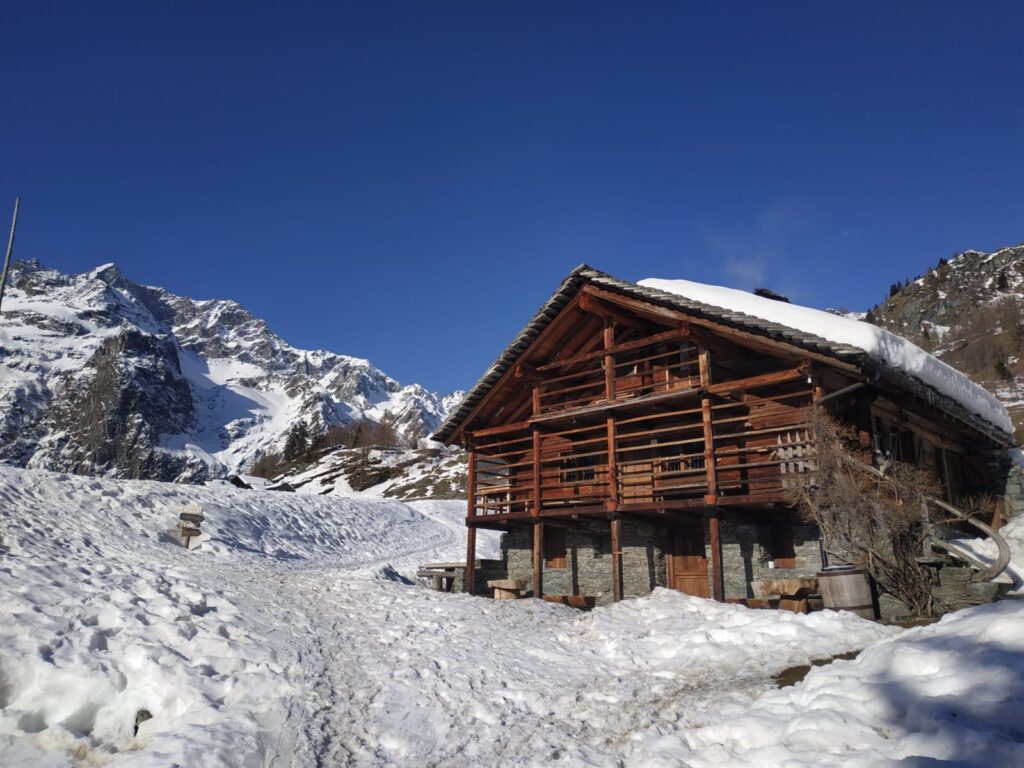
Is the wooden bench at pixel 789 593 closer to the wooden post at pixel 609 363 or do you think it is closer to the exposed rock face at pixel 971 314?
the wooden post at pixel 609 363

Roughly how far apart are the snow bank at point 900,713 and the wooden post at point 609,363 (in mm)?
11408

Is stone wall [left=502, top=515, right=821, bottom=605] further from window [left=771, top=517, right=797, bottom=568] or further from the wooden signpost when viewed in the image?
the wooden signpost

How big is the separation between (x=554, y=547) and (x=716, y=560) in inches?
255

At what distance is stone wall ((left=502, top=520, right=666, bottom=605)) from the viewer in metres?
17.8

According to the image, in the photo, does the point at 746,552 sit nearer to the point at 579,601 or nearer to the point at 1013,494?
the point at 579,601

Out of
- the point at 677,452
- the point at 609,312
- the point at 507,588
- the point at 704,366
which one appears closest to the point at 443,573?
the point at 507,588

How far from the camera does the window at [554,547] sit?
20141mm

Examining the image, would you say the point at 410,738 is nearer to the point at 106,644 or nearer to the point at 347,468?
the point at 106,644

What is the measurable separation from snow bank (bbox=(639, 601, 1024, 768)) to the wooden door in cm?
1070

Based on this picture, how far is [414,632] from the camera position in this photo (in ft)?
34.1

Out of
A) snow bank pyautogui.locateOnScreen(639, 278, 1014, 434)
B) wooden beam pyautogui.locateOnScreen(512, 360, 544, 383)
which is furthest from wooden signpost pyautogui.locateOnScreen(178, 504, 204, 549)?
snow bank pyautogui.locateOnScreen(639, 278, 1014, 434)

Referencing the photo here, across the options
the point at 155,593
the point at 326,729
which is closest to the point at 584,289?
the point at 155,593

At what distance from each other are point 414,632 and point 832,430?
8233 millimetres

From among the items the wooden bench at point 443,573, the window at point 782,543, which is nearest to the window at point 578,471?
the wooden bench at point 443,573
